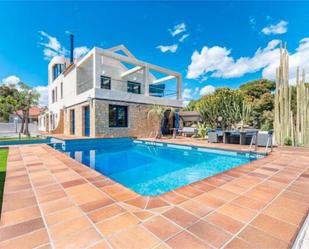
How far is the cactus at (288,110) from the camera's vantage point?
8039 mm

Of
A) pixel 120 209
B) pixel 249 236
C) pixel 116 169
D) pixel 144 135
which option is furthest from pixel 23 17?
pixel 249 236

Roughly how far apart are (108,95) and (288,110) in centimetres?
1127

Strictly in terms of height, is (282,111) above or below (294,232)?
above

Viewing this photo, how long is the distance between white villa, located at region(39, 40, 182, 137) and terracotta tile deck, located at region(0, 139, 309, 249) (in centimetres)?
913

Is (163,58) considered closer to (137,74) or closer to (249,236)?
(137,74)

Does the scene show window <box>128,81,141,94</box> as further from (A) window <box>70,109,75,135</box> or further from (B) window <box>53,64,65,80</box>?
(B) window <box>53,64,65,80</box>

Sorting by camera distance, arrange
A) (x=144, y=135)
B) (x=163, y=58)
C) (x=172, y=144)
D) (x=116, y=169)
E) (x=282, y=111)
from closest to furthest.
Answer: (x=116, y=169)
(x=282, y=111)
(x=172, y=144)
(x=144, y=135)
(x=163, y=58)

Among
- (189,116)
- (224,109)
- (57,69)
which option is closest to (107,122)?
(224,109)

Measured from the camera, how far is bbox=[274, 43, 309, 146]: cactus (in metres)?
8.04

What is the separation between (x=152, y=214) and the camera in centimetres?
222

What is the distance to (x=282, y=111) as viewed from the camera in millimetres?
8328

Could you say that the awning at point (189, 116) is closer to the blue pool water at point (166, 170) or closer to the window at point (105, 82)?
the window at point (105, 82)

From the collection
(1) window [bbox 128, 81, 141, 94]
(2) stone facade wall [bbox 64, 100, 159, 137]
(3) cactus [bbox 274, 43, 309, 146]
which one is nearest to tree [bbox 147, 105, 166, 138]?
(2) stone facade wall [bbox 64, 100, 159, 137]

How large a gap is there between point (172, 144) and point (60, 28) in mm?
15177
